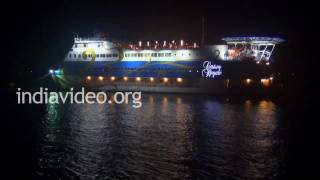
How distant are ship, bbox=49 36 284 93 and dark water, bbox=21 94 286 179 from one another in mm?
18119

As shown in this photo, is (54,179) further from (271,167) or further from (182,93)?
(182,93)

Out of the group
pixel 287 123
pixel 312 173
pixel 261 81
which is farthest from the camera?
pixel 261 81

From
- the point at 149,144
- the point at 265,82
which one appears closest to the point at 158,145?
the point at 149,144

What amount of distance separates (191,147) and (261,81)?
104ft

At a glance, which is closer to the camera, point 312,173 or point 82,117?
point 312,173

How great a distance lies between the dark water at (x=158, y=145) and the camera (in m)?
15.4

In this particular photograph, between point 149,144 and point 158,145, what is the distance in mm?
488

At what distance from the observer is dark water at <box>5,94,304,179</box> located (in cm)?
1535

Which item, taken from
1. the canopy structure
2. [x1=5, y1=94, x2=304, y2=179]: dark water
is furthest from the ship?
[x1=5, y1=94, x2=304, y2=179]: dark water

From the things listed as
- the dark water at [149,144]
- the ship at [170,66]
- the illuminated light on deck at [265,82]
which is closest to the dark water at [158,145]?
the dark water at [149,144]

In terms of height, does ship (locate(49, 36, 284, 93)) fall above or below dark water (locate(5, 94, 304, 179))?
above

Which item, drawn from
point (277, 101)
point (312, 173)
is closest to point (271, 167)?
point (312, 173)

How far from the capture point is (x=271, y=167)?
16.2 metres

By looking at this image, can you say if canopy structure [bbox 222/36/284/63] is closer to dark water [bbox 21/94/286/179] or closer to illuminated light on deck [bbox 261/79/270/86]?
illuminated light on deck [bbox 261/79/270/86]
